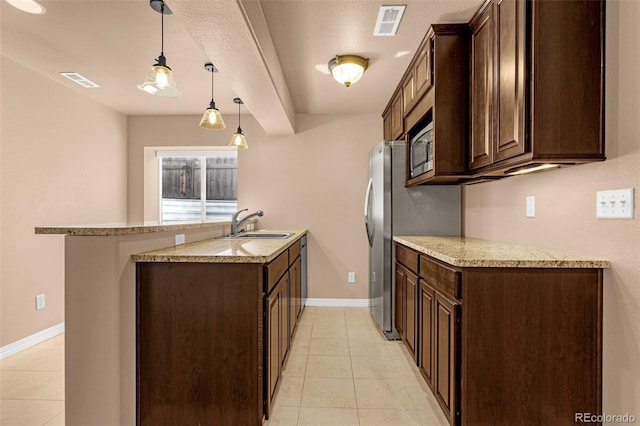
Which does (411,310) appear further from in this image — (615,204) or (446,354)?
(615,204)

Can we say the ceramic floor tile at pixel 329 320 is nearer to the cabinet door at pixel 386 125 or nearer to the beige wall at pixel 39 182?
the cabinet door at pixel 386 125

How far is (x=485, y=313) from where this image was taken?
1523 mm

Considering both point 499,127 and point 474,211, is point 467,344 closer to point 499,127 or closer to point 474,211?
point 499,127

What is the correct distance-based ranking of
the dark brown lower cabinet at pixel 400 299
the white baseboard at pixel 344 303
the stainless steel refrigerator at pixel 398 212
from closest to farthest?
the dark brown lower cabinet at pixel 400 299, the stainless steel refrigerator at pixel 398 212, the white baseboard at pixel 344 303

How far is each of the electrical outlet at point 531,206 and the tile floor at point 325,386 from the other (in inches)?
51.8

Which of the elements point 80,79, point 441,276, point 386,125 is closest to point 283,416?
point 441,276

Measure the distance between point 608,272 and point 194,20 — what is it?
7.87 feet

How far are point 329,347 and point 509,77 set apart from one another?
7.82 feet

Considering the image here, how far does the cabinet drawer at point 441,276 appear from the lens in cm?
156

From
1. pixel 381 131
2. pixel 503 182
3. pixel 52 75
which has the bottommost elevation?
pixel 503 182

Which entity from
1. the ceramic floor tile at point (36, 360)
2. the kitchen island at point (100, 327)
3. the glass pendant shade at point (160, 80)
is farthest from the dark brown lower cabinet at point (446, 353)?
the ceramic floor tile at point (36, 360)

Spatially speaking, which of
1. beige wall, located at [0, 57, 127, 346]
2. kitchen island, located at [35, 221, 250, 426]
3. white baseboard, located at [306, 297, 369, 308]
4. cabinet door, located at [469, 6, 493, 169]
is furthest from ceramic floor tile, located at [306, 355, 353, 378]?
beige wall, located at [0, 57, 127, 346]

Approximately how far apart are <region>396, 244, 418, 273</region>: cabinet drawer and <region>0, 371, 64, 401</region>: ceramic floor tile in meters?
2.51

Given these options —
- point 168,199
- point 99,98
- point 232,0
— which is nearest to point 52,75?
point 99,98
